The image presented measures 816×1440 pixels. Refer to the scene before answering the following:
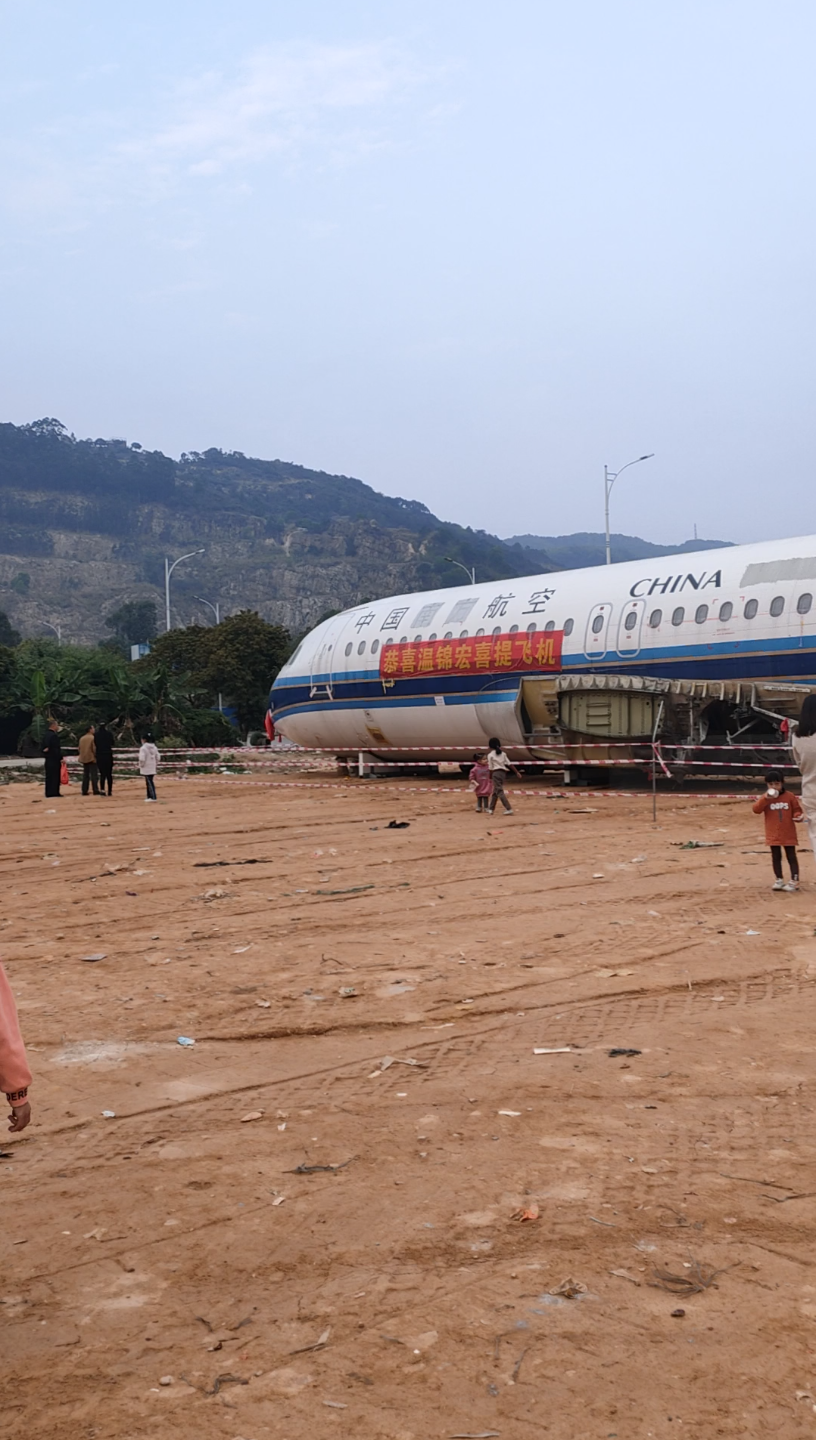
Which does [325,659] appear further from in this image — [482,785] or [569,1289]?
[569,1289]

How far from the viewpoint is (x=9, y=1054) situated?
379 centimetres

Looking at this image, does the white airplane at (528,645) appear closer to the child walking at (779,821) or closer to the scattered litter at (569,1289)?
the child walking at (779,821)

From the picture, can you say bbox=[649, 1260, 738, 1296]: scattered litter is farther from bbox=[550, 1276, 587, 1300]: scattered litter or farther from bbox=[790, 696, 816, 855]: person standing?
bbox=[790, 696, 816, 855]: person standing

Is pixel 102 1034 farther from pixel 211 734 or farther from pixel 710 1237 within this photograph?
pixel 211 734

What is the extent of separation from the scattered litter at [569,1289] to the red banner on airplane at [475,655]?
772 inches

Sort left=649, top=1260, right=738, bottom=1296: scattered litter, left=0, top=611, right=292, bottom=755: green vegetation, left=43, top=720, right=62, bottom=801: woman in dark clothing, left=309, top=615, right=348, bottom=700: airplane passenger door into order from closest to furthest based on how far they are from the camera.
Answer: left=649, top=1260, right=738, bottom=1296: scattered litter, left=43, top=720, right=62, bottom=801: woman in dark clothing, left=309, top=615, right=348, bottom=700: airplane passenger door, left=0, top=611, right=292, bottom=755: green vegetation

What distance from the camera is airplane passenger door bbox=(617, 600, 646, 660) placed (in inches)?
862

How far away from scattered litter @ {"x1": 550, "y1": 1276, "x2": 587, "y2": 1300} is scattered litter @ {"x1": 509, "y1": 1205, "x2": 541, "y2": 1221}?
1.62 ft

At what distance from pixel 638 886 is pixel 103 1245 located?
322 inches

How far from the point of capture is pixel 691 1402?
3.30 m

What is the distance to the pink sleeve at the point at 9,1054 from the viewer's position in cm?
378

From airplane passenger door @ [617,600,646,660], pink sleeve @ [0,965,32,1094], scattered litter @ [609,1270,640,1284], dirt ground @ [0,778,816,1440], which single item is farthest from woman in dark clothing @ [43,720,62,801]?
scattered litter @ [609,1270,640,1284]

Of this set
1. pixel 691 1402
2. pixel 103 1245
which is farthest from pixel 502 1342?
pixel 103 1245

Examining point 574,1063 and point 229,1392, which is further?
point 574,1063
